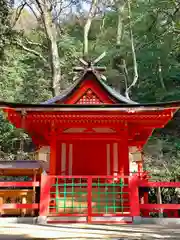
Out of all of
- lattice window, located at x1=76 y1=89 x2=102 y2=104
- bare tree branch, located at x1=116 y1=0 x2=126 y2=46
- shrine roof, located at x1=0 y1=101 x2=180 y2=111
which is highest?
bare tree branch, located at x1=116 y1=0 x2=126 y2=46

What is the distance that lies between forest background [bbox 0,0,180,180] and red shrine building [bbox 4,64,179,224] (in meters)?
6.25

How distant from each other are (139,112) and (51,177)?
10.8 feet

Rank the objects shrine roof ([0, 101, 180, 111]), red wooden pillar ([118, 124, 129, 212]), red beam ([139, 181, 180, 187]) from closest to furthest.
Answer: red beam ([139, 181, 180, 187])
shrine roof ([0, 101, 180, 111])
red wooden pillar ([118, 124, 129, 212])

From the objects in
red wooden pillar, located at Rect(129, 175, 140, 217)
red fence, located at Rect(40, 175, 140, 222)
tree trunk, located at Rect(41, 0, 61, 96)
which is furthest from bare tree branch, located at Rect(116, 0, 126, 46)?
red wooden pillar, located at Rect(129, 175, 140, 217)

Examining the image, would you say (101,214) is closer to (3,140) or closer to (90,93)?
(90,93)

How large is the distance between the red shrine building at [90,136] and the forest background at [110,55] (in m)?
6.25

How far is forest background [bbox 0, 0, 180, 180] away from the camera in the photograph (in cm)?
1788

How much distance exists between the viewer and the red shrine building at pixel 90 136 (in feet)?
29.0

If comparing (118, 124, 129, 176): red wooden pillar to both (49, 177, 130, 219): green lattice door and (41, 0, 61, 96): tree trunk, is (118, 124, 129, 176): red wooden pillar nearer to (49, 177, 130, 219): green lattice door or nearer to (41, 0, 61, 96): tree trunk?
(49, 177, 130, 219): green lattice door

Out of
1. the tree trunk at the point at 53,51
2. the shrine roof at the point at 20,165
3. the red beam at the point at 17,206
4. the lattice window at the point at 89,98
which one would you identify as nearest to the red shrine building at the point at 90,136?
the lattice window at the point at 89,98

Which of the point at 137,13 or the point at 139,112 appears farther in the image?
the point at 137,13

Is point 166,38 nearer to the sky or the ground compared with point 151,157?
nearer to the sky

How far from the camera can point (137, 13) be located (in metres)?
23.1

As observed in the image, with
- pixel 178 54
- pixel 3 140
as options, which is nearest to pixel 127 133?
pixel 3 140
